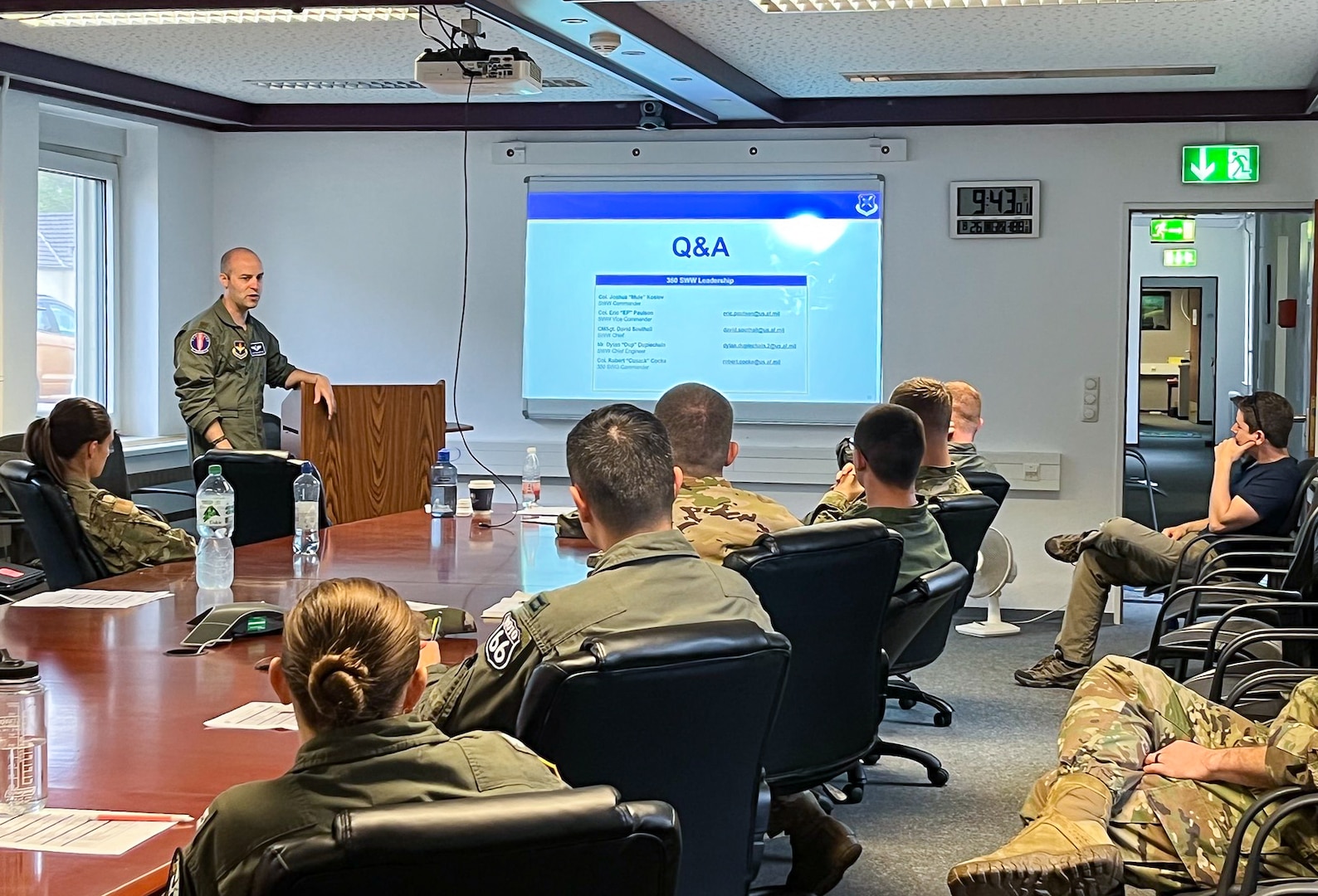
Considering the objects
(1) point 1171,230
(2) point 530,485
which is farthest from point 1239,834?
(1) point 1171,230

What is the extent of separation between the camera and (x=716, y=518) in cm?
327

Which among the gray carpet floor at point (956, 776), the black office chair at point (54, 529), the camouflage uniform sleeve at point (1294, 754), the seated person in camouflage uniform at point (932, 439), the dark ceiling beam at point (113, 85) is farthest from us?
the dark ceiling beam at point (113, 85)

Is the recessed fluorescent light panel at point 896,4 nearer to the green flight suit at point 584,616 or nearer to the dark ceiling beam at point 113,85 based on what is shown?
the green flight suit at point 584,616

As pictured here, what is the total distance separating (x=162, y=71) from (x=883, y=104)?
3.55 m

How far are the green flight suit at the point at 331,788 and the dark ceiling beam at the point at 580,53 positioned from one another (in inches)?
132

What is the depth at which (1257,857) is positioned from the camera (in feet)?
6.95

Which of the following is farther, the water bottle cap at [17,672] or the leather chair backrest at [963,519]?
the leather chair backrest at [963,519]

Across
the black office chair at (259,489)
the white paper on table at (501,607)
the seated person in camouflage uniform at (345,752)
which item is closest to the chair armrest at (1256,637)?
the white paper on table at (501,607)

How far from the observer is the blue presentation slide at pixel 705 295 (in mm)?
7230

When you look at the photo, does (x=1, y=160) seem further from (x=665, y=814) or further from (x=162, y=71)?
(x=665, y=814)

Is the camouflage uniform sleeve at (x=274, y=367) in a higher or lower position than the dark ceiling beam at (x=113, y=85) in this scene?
lower

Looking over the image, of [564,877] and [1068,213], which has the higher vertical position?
[1068,213]

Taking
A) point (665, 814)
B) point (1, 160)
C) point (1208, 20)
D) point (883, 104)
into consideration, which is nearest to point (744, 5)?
point (1208, 20)

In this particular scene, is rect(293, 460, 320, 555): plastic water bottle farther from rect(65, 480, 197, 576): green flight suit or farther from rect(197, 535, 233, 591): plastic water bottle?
rect(197, 535, 233, 591): plastic water bottle
